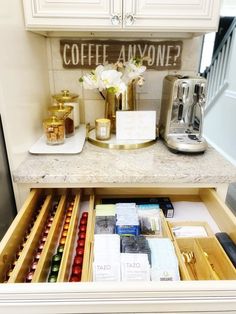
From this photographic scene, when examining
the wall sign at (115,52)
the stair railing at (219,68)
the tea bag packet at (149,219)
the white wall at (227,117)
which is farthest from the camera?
the stair railing at (219,68)

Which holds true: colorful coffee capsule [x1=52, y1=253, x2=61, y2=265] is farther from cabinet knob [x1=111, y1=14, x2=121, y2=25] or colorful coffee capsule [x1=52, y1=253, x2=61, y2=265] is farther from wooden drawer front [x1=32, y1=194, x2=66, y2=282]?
cabinet knob [x1=111, y1=14, x2=121, y2=25]

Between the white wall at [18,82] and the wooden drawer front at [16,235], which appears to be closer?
the wooden drawer front at [16,235]

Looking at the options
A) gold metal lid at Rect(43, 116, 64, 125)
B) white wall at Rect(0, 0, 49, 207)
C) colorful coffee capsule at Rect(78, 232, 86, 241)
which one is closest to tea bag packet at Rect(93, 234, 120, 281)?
colorful coffee capsule at Rect(78, 232, 86, 241)

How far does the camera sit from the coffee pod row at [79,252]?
672mm

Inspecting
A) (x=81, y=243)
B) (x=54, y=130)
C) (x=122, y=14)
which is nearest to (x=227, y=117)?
(x=122, y=14)

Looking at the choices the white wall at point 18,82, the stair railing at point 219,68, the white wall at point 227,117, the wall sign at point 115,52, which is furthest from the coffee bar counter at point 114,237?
the stair railing at point 219,68

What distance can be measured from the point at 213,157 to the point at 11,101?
32.0 inches

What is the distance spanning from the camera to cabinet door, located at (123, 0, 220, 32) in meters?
0.93

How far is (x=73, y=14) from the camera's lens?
3.07ft

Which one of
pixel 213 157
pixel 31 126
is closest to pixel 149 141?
pixel 213 157

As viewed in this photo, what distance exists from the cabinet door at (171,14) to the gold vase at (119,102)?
0.94 feet

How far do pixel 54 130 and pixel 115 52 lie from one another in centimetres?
55

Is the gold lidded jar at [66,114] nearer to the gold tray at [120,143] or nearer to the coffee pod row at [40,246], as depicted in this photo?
the gold tray at [120,143]

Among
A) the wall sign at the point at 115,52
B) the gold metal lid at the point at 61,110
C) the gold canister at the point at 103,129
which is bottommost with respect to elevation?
the gold canister at the point at 103,129
